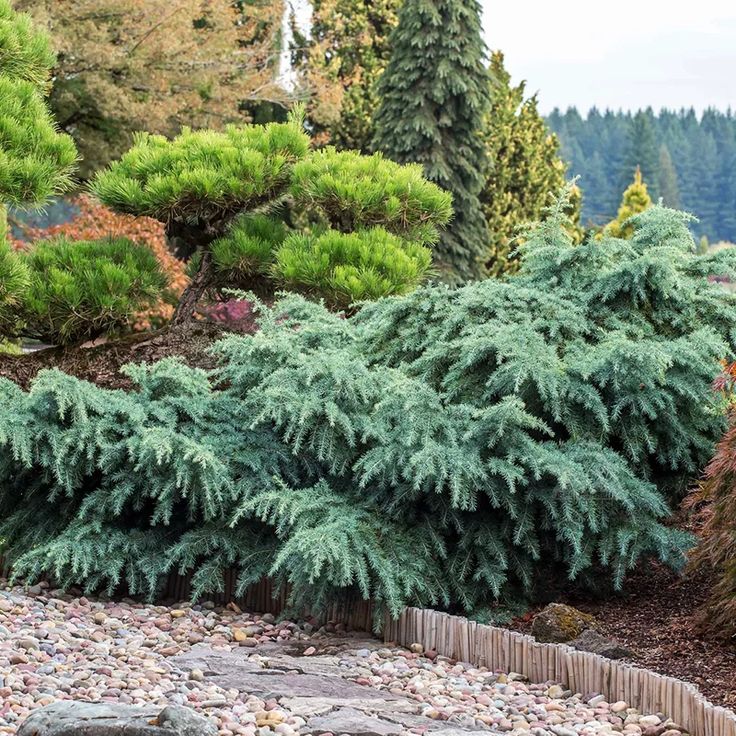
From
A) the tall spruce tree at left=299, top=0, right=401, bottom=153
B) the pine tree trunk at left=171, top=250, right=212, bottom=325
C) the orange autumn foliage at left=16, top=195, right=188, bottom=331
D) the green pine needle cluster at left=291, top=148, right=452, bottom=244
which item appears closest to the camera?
the green pine needle cluster at left=291, top=148, right=452, bottom=244

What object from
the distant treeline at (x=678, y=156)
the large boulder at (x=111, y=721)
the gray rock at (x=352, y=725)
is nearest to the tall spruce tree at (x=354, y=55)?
the gray rock at (x=352, y=725)

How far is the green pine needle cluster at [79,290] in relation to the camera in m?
6.57

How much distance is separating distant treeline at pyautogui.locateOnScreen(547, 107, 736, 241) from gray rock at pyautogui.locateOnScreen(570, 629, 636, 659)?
184 ft

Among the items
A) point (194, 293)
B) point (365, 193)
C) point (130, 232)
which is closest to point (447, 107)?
point (130, 232)

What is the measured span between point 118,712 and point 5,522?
2.76 metres

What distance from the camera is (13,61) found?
608 cm

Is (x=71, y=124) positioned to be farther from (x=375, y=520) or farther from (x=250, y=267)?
(x=375, y=520)

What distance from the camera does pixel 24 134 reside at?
563 cm

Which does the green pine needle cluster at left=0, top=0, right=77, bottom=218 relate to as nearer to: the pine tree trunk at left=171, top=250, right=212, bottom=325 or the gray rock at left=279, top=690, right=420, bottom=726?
the pine tree trunk at left=171, top=250, right=212, bottom=325

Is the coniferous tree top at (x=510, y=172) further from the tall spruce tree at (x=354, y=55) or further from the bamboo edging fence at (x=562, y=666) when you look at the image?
the bamboo edging fence at (x=562, y=666)

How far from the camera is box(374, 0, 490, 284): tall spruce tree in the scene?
14.9 meters

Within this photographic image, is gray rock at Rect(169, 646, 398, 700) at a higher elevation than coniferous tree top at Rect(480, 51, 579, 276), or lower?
lower

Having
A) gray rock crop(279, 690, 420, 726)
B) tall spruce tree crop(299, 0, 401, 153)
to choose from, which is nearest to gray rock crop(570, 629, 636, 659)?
gray rock crop(279, 690, 420, 726)

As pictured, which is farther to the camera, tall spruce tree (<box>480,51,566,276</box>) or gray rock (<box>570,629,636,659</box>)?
tall spruce tree (<box>480,51,566,276</box>)
